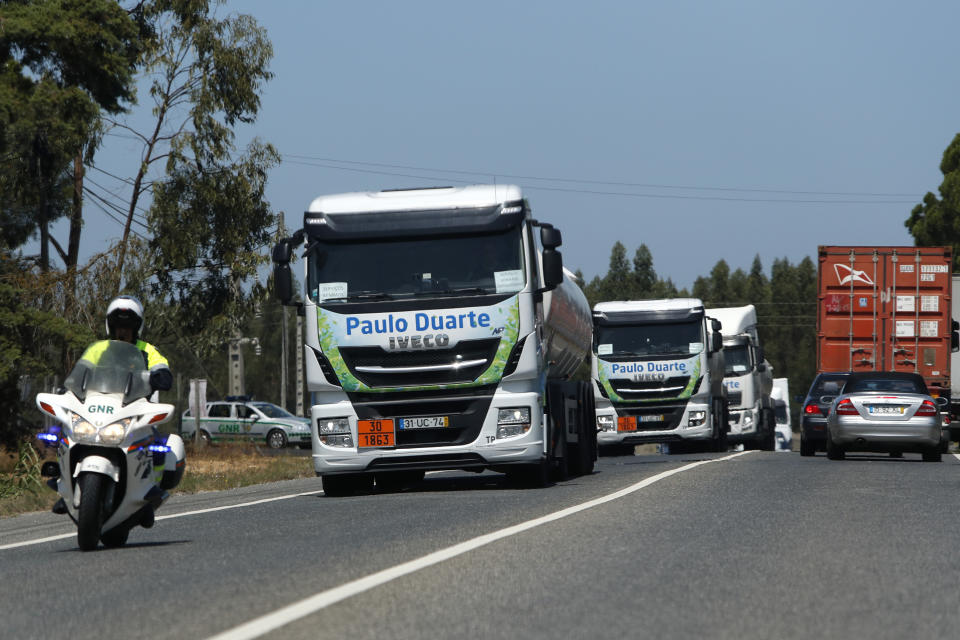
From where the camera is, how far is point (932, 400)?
25.2 meters

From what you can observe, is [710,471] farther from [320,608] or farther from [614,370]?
[320,608]

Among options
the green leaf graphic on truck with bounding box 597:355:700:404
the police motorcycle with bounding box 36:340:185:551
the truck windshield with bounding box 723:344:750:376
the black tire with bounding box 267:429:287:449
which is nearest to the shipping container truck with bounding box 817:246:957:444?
the green leaf graphic on truck with bounding box 597:355:700:404

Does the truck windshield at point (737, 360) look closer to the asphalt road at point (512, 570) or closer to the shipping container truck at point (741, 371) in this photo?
the shipping container truck at point (741, 371)

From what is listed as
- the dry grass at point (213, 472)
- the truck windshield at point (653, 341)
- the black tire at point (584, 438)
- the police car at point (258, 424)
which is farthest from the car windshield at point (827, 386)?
the police car at point (258, 424)

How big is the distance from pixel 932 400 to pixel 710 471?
6.89 meters

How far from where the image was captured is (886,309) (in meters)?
30.0

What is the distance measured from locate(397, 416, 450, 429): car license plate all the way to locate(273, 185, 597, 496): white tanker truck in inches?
0.4

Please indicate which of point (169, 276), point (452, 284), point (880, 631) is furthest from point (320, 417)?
point (169, 276)

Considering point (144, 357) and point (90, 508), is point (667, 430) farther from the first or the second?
point (90, 508)

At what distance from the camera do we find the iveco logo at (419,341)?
15.8m

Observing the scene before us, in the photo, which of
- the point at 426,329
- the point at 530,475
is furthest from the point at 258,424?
the point at 426,329

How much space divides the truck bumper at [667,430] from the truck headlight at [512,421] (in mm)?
12604

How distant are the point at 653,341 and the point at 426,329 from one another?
13.3 meters

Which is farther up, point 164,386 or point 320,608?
point 164,386
